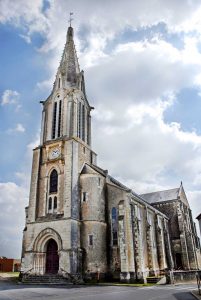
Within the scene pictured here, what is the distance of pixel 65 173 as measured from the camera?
3042cm

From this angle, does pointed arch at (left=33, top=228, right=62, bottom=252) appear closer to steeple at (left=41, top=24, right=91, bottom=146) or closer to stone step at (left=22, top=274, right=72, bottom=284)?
stone step at (left=22, top=274, right=72, bottom=284)

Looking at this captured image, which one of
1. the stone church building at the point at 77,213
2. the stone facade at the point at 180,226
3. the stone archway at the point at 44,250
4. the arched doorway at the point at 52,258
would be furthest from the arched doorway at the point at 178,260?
the stone archway at the point at 44,250

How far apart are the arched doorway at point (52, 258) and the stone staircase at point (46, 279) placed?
1627 mm

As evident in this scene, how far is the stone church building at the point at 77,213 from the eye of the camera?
27.3 m

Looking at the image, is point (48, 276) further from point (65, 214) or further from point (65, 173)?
point (65, 173)

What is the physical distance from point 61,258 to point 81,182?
8.74 m

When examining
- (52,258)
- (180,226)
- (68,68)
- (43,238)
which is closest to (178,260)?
(180,226)

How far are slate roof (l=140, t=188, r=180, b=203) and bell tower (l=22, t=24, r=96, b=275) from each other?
2272 cm

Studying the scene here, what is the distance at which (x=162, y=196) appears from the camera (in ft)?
176

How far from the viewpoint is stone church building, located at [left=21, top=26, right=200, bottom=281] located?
89.6 ft

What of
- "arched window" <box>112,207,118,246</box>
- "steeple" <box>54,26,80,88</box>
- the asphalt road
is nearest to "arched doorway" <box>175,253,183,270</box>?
"arched window" <box>112,207,118,246</box>

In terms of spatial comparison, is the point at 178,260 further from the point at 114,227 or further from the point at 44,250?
the point at 44,250

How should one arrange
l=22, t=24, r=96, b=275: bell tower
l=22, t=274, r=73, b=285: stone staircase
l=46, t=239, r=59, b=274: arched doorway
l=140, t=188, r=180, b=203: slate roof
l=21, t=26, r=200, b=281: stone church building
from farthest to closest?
1. l=140, t=188, r=180, b=203: slate roof
2. l=46, t=239, r=59, b=274: arched doorway
3. l=22, t=24, r=96, b=275: bell tower
4. l=21, t=26, r=200, b=281: stone church building
5. l=22, t=274, r=73, b=285: stone staircase

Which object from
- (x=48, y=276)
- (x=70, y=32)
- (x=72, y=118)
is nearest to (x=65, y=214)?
(x=48, y=276)
